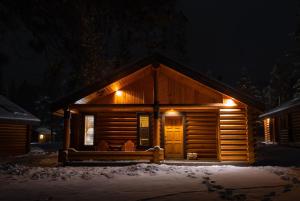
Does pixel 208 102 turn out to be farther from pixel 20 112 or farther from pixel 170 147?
pixel 20 112

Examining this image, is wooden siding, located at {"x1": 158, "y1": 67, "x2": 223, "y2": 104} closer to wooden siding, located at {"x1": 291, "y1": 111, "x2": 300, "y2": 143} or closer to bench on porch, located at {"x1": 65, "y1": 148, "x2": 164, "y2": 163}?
bench on porch, located at {"x1": 65, "y1": 148, "x2": 164, "y2": 163}

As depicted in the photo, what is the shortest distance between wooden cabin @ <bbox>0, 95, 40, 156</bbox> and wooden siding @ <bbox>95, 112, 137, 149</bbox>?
342 inches

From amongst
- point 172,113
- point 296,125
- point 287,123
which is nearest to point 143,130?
point 172,113

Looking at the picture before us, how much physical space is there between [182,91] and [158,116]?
231 centimetres

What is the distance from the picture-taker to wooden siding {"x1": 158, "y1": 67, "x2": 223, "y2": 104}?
1780 centimetres

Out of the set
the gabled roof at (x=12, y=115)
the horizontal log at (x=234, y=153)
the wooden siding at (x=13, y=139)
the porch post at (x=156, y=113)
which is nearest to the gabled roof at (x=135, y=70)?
the porch post at (x=156, y=113)

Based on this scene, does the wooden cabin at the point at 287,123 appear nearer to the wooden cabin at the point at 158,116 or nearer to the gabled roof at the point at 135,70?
the wooden cabin at the point at 158,116

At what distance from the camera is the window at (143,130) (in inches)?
748

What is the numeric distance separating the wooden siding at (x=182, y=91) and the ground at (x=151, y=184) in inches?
163

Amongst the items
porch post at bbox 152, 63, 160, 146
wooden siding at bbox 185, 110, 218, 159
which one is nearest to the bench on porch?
porch post at bbox 152, 63, 160, 146

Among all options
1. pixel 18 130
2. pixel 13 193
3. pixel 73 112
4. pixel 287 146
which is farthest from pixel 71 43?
pixel 287 146

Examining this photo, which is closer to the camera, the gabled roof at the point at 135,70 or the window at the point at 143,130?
the gabled roof at the point at 135,70

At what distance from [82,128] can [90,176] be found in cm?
683

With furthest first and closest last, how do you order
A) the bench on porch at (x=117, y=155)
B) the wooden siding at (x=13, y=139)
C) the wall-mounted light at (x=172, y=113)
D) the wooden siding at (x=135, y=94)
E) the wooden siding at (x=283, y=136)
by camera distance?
1. the wooden siding at (x=283, y=136)
2. the wooden siding at (x=13, y=139)
3. the wall-mounted light at (x=172, y=113)
4. the wooden siding at (x=135, y=94)
5. the bench on porch at (x=117, y=155)
